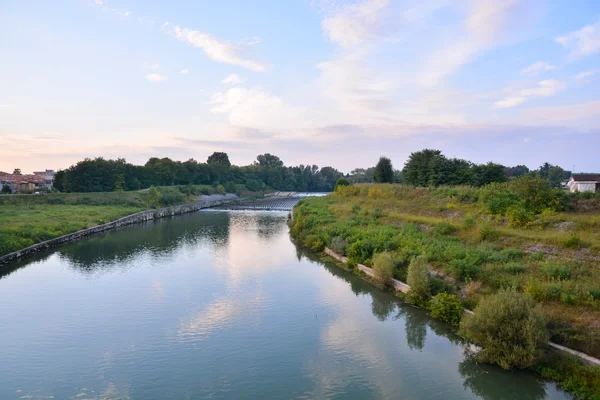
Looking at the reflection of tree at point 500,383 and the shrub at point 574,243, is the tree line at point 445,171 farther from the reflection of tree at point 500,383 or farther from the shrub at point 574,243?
the reflection of tree at point 500,383

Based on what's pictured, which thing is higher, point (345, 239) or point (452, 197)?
point (452, 197)

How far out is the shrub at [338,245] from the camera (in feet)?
92.3

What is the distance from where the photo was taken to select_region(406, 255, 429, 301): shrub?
17922mm

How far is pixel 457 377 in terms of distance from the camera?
12.7 metres

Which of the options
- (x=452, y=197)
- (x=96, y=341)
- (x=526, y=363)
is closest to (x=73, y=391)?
(x=96, y=341)

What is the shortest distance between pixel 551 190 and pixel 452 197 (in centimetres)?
863

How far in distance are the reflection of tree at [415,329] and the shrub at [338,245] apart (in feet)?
33.8

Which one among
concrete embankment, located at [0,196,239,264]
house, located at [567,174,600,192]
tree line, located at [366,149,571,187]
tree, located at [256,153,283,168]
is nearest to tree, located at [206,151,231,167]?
tree, located at [256,153,283,168]

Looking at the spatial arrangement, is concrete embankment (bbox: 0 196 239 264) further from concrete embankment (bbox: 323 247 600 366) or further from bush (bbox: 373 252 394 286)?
bush (bbox: 373 252 394 286)

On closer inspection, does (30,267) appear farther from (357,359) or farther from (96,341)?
(357,359)

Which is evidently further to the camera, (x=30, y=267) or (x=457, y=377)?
(x=30, y=267)

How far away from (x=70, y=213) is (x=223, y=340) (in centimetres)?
4311

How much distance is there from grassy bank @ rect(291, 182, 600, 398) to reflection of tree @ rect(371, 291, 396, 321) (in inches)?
63.8

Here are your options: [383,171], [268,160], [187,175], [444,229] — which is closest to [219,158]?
[268,160]
